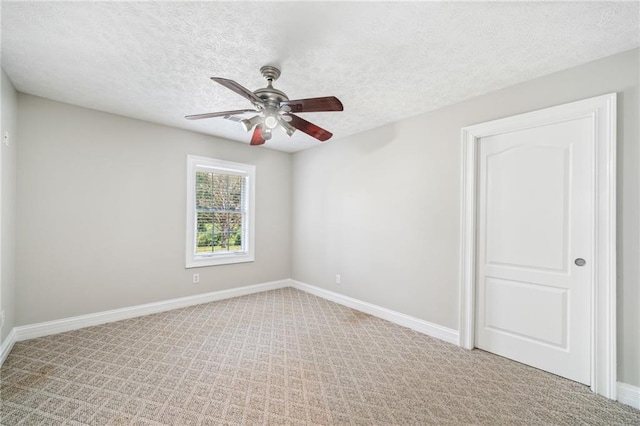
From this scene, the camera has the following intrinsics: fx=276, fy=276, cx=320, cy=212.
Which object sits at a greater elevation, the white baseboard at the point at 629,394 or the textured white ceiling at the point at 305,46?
the textured white ceiling at the point at 305,46

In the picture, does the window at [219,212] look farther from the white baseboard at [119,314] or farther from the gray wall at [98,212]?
the white baseboard at [119,314]

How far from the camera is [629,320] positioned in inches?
80.0

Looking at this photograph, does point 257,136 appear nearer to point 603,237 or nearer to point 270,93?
point 270,93

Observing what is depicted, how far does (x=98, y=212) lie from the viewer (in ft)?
11.0

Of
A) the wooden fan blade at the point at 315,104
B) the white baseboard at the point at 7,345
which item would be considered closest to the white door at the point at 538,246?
the wooden fan blade at the point at 315,104

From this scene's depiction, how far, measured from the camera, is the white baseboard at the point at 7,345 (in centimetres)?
246

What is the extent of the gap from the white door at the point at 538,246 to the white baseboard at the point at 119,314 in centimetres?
349

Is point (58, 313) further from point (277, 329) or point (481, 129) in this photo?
point (481, 129)

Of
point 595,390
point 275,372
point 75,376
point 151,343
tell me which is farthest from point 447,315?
point 75,376

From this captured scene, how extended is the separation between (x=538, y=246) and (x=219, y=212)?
13.6ft

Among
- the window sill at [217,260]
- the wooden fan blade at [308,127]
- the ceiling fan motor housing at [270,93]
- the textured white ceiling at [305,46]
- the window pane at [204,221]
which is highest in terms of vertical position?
the textured white ceiling at [305,46]

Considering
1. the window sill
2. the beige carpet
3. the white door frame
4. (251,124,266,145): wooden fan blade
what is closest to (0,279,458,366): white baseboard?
the beige carpet

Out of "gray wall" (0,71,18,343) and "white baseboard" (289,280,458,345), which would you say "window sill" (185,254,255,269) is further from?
"gray wall" (0,71,18,343)

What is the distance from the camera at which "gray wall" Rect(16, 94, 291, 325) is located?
2973mm
